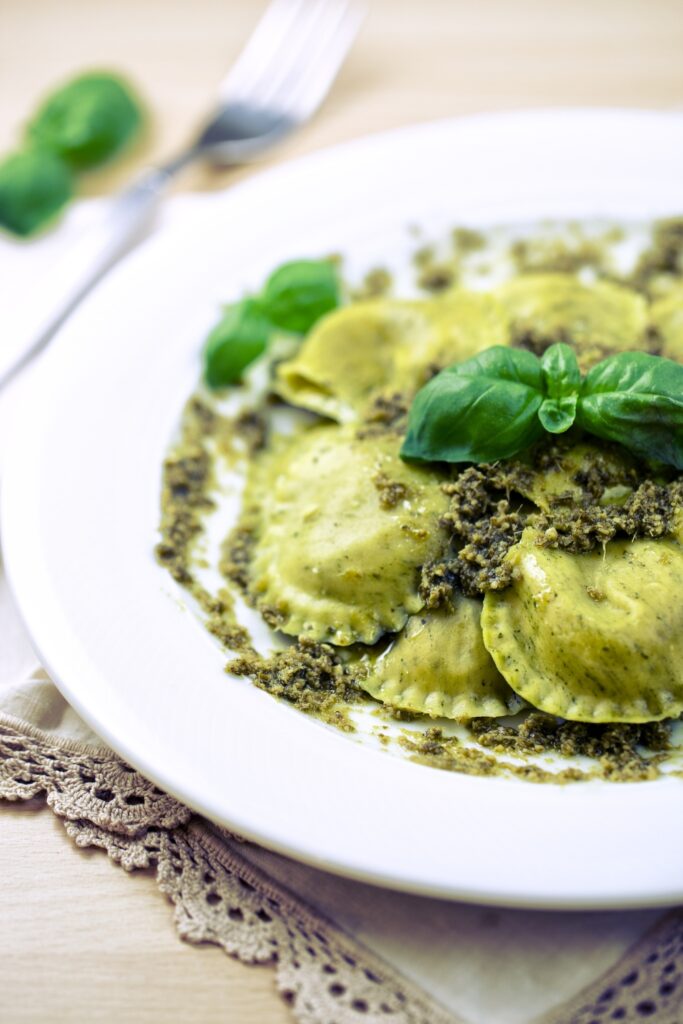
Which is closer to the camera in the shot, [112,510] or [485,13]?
[112,510]

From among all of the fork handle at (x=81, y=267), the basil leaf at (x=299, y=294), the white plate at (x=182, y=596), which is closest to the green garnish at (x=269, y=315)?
the basil leaf at (x=299, y=294)

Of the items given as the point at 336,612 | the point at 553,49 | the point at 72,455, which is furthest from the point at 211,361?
the point at 553,49

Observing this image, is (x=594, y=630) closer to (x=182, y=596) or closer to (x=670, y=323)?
(x=182, y=596)

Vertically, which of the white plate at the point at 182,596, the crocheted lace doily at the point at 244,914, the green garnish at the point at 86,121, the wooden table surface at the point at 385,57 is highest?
the wooden table surface at the point at 385,57

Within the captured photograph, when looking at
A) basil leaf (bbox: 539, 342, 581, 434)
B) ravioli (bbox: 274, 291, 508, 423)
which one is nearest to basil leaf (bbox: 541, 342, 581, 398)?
basil leaf (bbox: 539, 342, 581, 434)

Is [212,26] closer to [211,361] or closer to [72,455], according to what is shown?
[211,361]

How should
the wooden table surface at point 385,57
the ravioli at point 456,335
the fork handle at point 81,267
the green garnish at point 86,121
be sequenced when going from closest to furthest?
the ravioli at point 456,335
the fork handle at point 81,267
the green garnish at point 86,121
the wooden table surface at point 385,57

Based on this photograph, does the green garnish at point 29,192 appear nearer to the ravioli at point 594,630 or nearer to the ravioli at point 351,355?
the ravioli at point 351,355
